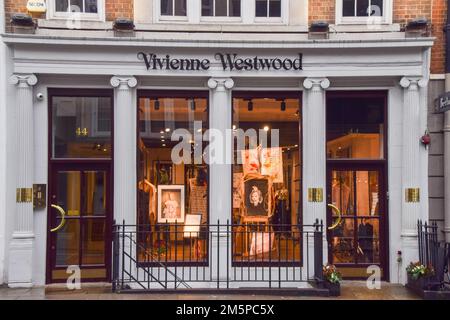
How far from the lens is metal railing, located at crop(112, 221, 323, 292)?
1142 centimetres

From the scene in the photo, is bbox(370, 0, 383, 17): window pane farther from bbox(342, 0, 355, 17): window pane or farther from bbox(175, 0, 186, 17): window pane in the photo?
bbox(175, 0, 186, 17): window pane

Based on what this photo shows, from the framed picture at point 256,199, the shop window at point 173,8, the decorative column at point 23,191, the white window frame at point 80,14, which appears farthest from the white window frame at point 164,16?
the framed picture at point 256,199

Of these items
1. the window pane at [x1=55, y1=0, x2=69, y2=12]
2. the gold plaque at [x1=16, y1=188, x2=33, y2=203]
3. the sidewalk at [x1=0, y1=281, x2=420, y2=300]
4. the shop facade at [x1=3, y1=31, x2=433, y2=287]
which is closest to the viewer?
the sidewalk at [x1=0, y1=281, x2=420, y2=300]

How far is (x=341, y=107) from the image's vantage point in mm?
12297

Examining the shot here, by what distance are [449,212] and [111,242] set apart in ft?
20.6

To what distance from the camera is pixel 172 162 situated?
482 inches

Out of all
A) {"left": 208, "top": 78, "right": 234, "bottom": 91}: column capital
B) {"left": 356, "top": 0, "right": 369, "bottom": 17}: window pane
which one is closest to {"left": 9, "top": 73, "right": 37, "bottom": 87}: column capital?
{"left": 208, "top": 78, "right": 234, "bottom": 91}: column capital

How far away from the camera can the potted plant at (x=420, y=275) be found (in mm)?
10734

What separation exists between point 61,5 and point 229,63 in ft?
11.0

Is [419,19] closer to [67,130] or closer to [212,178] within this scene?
[212,178]

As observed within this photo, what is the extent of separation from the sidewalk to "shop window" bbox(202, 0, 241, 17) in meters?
5.32

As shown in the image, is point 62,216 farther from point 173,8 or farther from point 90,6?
point 173,8

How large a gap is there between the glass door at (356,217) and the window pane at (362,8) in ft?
9.67

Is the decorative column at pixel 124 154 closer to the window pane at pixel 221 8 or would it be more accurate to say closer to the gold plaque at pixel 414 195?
the window pane at pixel 221 8
